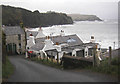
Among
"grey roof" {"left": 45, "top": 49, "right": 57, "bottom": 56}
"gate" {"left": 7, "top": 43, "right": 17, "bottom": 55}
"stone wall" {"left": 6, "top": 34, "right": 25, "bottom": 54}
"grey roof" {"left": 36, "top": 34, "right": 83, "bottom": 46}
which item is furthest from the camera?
"stone wall" {"left": 6, "top": 34, "right": 25, "bottom": 54}

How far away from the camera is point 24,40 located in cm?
3484

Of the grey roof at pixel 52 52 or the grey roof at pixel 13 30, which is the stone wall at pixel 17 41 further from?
the grey roof at pixel 52 52

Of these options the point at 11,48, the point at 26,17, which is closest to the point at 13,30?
the point at 11,48

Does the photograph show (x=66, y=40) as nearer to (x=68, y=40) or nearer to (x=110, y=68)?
(x=68, y=40)

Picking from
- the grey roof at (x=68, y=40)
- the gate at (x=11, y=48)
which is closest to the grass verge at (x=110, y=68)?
the grey roof at (x=68, y=40)

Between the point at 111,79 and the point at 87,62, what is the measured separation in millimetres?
3982

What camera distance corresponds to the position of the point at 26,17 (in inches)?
6166

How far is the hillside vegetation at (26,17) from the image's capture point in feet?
449

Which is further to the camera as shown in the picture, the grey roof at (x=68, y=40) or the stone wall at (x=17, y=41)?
the stone wall at (x=17, y=41)

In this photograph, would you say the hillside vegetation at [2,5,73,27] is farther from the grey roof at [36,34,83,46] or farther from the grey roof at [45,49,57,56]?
the grey roof at [45,49,57,56]

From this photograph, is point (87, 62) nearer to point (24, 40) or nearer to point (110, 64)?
point (110, 64)

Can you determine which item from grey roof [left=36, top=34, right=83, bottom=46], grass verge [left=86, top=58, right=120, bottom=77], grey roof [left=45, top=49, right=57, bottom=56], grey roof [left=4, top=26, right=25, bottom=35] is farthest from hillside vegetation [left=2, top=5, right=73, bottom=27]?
grass verge [left=86, top=58, right=120, bottom=77]

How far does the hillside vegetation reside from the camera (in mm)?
136863

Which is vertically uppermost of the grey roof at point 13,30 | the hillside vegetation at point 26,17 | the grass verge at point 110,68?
the hillside vegetation at point 26,17
